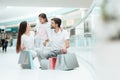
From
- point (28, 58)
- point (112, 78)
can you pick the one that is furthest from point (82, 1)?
point (112, 78)

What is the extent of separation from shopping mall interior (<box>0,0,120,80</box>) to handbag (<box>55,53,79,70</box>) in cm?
14

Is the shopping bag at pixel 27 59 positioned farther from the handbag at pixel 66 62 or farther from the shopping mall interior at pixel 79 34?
the handbag at pixel 66 62

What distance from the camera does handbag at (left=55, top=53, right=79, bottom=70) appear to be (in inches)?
178

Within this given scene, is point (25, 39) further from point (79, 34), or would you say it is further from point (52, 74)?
point (79, 34)

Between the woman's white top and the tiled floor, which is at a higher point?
the woman's white top

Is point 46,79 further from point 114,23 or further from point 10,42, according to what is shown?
point 10,42

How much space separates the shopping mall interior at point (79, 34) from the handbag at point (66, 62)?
0.45 feet

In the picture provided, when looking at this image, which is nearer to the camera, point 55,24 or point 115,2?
point 115,2

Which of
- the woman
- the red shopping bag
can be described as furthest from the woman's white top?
the red shopping bag

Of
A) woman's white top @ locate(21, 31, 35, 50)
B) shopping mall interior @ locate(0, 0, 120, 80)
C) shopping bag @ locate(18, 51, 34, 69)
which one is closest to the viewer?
shopping mall interior @ locate(0, 0, 120, 80)

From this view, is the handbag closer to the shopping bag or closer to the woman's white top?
the shopping bag

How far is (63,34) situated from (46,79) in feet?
5.26

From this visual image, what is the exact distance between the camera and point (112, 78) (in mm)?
1142

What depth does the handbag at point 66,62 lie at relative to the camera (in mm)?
4520
